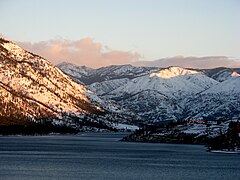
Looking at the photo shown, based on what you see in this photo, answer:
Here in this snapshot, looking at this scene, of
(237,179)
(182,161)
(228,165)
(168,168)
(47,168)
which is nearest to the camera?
(237,179)

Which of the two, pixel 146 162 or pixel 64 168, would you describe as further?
pixel 146 162

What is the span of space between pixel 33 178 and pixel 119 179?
20.0 meters

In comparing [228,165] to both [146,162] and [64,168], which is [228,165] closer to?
[146,162]

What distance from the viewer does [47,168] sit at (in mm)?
154750

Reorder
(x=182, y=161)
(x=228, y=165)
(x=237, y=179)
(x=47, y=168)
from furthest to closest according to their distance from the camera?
(x=182, y=161)
(x=228, y=165)
(x=47, y=168)
(x=237, y=179)

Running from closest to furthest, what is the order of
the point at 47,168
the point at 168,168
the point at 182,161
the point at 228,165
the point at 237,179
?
the point at 237,179, the point at 47,168, the point at 168,168, the point at 228,165, the point at 182,161

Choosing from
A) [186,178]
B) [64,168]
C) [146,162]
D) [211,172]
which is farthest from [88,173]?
[146,162]

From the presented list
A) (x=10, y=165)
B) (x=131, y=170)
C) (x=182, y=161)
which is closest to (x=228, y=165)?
(x=182, y=161)

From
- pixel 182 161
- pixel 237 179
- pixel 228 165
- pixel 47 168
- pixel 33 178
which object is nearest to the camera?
pixel 33 178

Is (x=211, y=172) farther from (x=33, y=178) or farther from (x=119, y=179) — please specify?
(x=33, y=178)

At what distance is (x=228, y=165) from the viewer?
18138 cm

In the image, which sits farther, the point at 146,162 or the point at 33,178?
the point at 146,162

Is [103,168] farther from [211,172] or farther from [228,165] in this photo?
[228,165]

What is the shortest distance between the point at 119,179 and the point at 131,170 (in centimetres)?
2576
